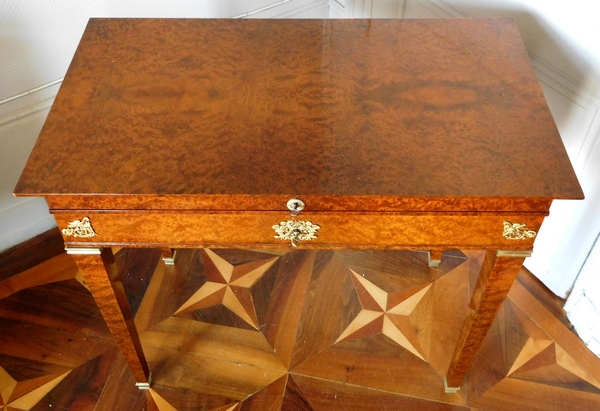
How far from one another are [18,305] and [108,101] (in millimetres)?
727

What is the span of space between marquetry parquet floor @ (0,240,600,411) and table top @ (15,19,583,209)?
596 mm

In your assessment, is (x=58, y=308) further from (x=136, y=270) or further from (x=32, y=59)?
(x=32, y=59)

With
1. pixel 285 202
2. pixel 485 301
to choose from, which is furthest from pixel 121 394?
pixel 485 301

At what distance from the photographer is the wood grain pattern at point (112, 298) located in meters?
0.88

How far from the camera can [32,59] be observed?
127 cm

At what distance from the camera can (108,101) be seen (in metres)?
0.89

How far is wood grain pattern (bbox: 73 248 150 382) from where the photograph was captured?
875mm

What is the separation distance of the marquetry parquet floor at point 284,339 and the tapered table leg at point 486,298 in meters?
0.15

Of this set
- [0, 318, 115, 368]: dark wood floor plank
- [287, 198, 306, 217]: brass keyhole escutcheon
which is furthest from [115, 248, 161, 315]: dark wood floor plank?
[287, 198, 306, 217]: brass keyhole escutcheon

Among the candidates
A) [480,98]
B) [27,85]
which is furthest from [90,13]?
[480,98]

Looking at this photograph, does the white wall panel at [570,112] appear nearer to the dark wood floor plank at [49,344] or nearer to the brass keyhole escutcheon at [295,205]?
the brass keyhole escutcheon at [295,205]

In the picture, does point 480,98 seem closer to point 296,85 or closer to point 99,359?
point 296,85

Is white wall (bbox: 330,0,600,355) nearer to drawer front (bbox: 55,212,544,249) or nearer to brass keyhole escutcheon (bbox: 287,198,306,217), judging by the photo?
drawer front (bbox: 55,212,544,249)

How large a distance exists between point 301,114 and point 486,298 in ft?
1.44
